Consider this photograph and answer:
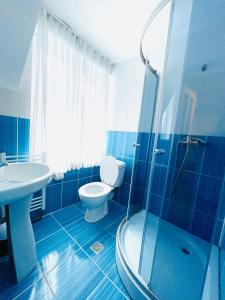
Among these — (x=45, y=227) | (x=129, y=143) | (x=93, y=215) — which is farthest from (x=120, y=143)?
(x=45, y=227)

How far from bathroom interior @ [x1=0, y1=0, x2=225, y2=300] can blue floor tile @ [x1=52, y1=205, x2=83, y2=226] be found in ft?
0.04

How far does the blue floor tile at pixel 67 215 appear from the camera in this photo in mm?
1674

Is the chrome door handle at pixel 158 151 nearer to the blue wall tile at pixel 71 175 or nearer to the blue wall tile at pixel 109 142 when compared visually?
the blue wall tile at pixel 109 142

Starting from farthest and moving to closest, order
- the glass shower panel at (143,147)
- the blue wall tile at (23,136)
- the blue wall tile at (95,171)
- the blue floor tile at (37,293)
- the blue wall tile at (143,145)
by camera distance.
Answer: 1. the blue wall tile at (95,171)
2. the blue wall tile at (143,145)
3. the glass shower panel at (143,147)
4. the blue wall tile at (23,136)
5. the blue floor tile at (37,293)

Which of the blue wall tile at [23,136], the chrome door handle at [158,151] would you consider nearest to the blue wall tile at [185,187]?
the chrome door handle at [158,151]

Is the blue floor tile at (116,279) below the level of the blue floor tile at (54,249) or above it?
below

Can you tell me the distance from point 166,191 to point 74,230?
3.63 feet

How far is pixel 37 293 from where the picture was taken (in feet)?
3.03

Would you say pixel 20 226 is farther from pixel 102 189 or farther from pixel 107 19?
pixel 107 19

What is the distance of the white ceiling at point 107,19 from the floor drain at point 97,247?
2.27 metres

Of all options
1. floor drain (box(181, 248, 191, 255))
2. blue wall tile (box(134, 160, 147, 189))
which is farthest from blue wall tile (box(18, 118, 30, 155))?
floor drain (box(181, 248, 191, 255))

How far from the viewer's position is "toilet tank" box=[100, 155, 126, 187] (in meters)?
1.89

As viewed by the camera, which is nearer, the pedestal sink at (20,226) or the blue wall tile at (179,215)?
the pedestal sink at (20,226)

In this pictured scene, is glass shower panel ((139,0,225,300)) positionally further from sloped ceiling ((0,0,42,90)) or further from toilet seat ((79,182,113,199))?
sloped ceiling ((0,0,42,90))
